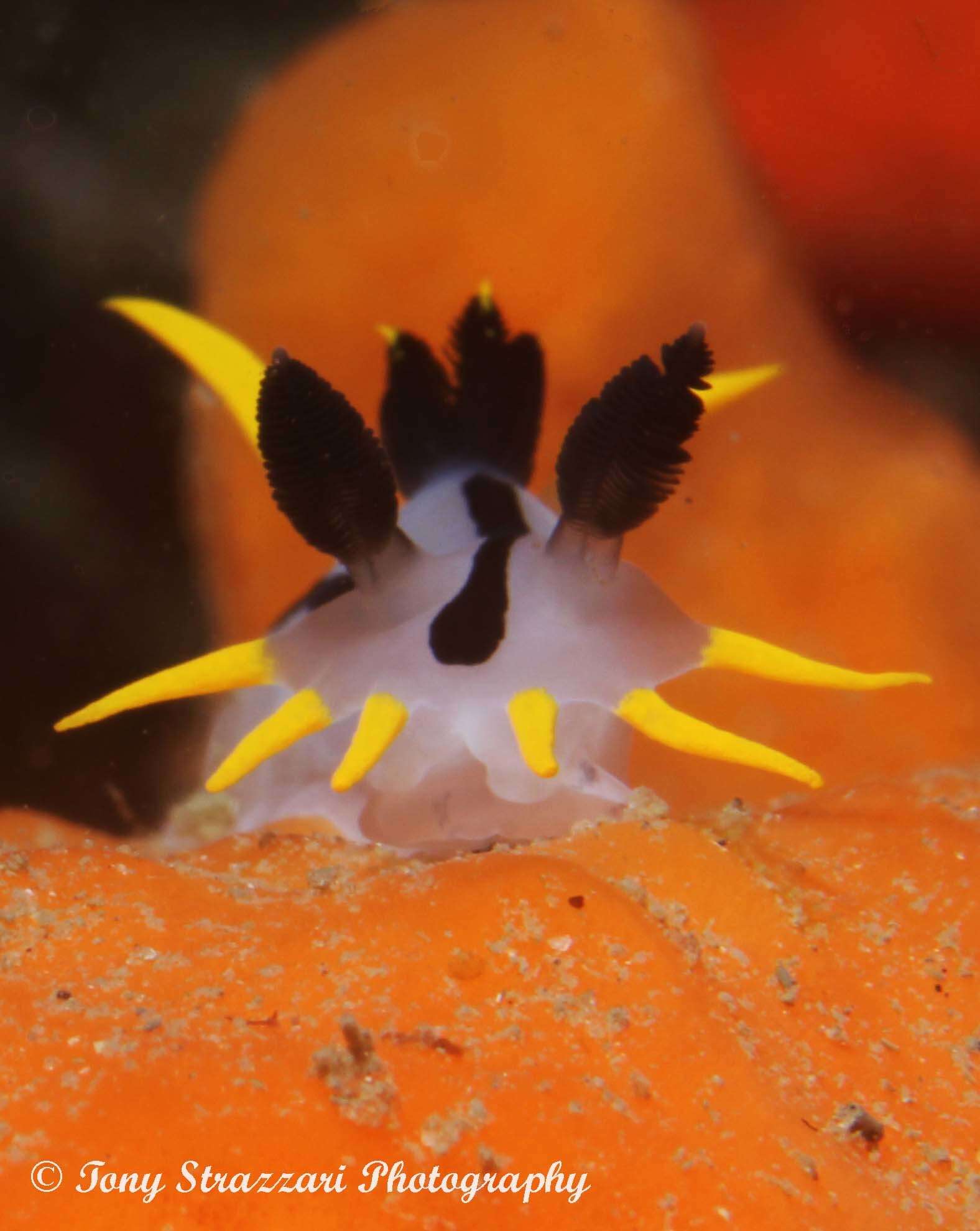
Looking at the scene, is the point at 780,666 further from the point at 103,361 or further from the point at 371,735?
the point at 103,361

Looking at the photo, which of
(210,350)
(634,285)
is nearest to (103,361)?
(210,350)

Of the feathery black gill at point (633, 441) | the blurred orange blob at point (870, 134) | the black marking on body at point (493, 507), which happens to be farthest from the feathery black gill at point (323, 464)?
the blurred orange blob at point (870, 134)

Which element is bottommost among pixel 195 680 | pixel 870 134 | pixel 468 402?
pixel 195 680

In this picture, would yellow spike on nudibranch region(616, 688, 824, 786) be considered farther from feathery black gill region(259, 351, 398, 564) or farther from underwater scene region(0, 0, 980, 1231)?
feathery black gill region(259, 351, 398, 564)

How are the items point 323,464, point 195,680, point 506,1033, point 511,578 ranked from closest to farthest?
point 506,1033
point 323,464
point 195,680
point 511,578

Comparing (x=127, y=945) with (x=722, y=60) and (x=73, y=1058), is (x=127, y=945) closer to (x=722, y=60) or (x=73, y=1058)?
(x=73, y=1058)

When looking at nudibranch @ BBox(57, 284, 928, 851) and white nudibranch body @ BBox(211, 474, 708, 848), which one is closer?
nudibranch @ BBox(57, 284, 928, 851)

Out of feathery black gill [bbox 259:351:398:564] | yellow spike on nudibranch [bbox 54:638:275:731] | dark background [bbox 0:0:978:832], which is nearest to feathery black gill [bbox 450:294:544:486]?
dark background [bbox 0:0:978:832]
